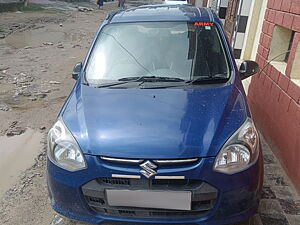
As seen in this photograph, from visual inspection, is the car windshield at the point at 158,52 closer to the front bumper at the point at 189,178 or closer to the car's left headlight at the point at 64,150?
the car's left headlight at the point at 64,150

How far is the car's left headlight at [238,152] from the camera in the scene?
1.92 meters

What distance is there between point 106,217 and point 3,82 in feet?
16.7

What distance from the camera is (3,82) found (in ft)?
19.9

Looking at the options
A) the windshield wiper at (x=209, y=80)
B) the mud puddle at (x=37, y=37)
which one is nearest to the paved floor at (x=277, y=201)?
the windshield wiper at (x=209, y=80)

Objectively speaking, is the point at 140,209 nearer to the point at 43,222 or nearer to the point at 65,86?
the point at 43,222

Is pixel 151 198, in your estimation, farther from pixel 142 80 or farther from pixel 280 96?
pixel 280 96

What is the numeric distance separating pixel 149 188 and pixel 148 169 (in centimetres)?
14

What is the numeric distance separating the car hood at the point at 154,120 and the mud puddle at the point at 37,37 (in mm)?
8599

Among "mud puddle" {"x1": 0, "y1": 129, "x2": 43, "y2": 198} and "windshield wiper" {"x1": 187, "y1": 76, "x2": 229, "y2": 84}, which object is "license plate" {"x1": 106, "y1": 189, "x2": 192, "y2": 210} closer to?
"windshield wiper" {"x1": 187, "y1": 76, "x2": 229, "y2": 84}

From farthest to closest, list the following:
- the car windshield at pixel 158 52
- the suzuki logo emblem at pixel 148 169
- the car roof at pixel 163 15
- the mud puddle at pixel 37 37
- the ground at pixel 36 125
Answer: the mud puddle at pixel 37 37, the car roof at pixel 163 15, the car windshield at pixel 158 52, the ground at pixel 36 125, the suzuki logo emblem at pixel 148 169

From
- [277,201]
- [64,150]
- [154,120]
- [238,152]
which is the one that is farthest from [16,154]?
[277,201]

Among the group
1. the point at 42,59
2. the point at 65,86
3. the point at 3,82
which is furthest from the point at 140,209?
the point at 42,59

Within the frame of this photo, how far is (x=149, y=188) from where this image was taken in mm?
1916

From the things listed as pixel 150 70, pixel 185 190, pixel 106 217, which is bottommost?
pixel 106 217
